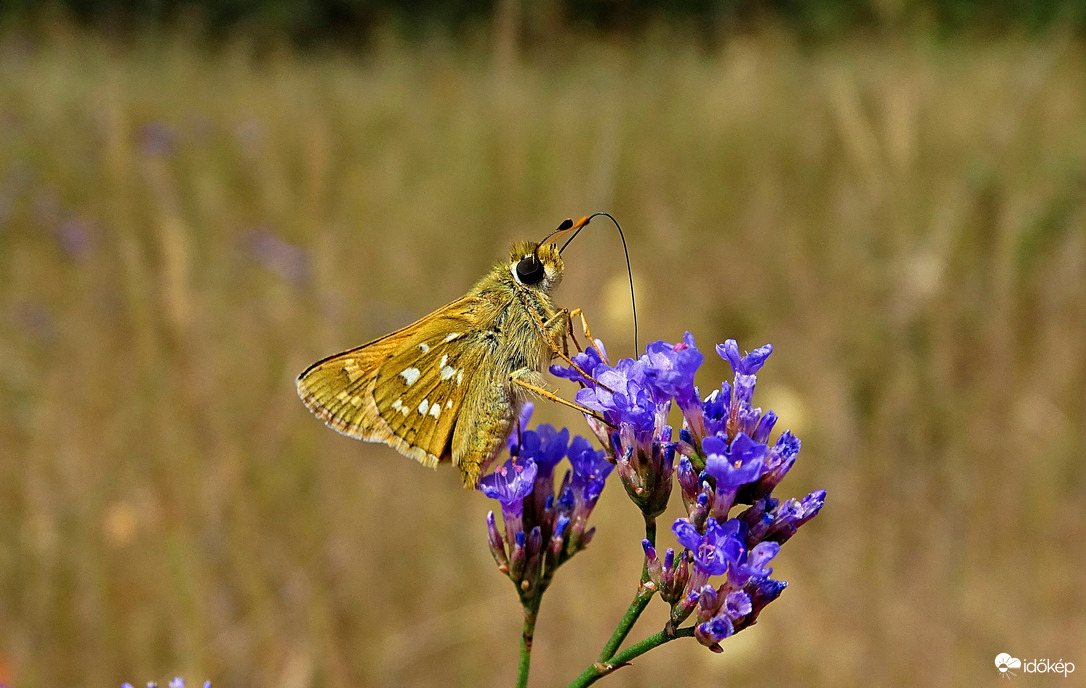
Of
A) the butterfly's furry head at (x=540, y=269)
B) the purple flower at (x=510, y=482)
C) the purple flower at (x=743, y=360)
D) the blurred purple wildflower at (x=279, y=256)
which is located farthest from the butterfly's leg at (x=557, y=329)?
the blurred purple wildflower at (x=279, y=256)

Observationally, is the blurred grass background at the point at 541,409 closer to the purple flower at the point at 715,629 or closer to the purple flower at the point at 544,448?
the purple flower at the point at 544,448

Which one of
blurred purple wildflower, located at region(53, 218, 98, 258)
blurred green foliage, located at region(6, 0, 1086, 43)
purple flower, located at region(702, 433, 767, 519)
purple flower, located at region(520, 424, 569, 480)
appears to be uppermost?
blurred green foliage, located at region(6, 0, 1086, 43)

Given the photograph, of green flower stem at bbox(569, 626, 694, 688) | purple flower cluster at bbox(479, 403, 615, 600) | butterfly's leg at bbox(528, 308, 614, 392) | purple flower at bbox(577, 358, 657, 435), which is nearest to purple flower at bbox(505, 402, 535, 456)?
purple flower cluster at bbox(479, 403, 615, 600)

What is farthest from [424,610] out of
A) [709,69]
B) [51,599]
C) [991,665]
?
[709,69]

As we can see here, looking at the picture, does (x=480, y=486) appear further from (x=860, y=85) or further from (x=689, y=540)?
(x=860, y=85)

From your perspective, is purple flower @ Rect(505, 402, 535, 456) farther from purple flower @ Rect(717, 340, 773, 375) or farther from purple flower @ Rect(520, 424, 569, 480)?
purple flower @ Rect(717, 340, 773, 375)

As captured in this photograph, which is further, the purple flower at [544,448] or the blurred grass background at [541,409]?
the blurred grass background at [541,409]

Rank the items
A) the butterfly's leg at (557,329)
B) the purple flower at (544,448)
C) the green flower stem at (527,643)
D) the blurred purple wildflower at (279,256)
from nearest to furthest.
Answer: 1. the green flower stem at (527,643)
2. the purple flower at (544,448)
3. the butterfly's leg at (557,329)
4. the blurred purple wildflower at (279,256)
